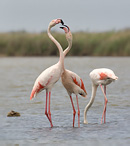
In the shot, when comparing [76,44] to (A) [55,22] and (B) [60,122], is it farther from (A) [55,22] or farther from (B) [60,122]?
(A) [55,22]

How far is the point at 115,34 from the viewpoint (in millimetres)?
30594

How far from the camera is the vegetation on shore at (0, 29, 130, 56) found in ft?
91.8

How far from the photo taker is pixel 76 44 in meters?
29.3

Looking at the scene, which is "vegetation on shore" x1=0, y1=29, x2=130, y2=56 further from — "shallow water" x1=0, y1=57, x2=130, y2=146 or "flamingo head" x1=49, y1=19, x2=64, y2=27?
"flamingo head" x1=49, y1=19, x2=64, y2=27

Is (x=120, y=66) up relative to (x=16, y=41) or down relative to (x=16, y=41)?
down

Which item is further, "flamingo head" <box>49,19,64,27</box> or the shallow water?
"flamingo head" <box>49,19,64,27</box>

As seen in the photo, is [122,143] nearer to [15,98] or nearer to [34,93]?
[34,93]

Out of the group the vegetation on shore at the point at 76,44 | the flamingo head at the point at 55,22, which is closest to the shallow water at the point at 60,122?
the flamingo head at the point at 55,22

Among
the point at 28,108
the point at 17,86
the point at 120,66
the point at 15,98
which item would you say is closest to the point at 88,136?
the point at 28,108

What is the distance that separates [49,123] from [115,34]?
23.0m

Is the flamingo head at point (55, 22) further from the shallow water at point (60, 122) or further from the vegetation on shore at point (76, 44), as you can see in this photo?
the vegetation on shore at point (76, 44)

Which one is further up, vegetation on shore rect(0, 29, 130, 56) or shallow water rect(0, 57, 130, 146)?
vegetation on shore rect(0, 29, 130, 56)

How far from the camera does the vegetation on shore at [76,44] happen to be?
2798 cm

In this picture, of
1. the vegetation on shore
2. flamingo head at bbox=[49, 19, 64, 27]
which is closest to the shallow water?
flamingo head at bbox=[49, 19, 64, 27]
